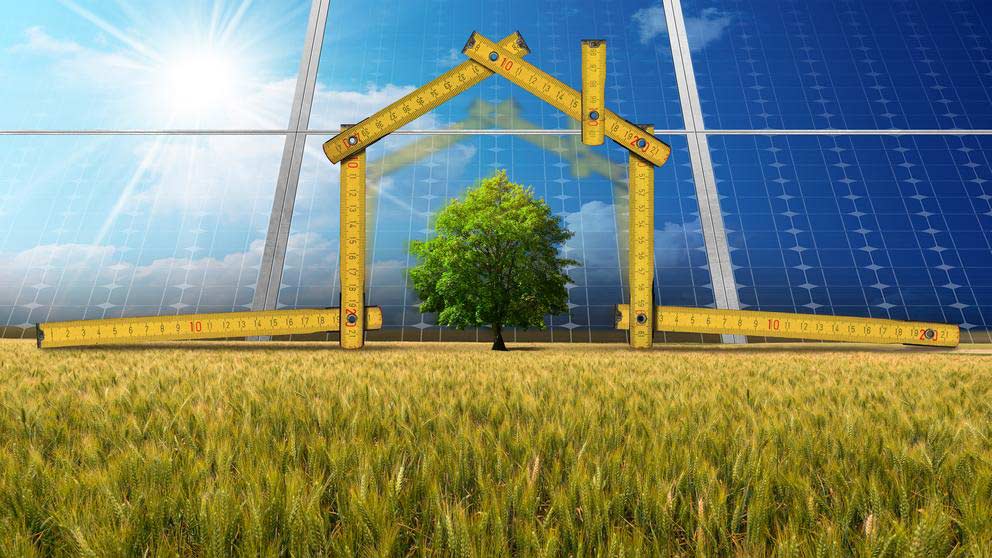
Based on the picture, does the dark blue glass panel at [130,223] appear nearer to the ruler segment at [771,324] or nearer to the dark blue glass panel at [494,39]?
the dark blue glass panel at [494,39]

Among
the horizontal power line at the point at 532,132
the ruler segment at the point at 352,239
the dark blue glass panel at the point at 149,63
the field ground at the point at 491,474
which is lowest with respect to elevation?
the field ground at the point at 491,474

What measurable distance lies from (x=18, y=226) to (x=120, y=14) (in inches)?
484

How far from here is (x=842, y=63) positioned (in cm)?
2988

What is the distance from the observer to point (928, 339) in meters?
15.4

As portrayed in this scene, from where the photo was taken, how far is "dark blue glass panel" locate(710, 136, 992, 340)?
76.4ft

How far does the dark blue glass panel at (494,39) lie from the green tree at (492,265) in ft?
35.2

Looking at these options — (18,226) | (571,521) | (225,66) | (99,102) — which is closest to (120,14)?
(99,102)

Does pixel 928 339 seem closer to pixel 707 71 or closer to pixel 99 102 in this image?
pixel 707 71

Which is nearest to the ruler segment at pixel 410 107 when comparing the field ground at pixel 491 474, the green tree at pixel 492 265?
the green tree at pixel 492 265

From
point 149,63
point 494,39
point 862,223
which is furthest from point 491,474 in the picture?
point 149,63

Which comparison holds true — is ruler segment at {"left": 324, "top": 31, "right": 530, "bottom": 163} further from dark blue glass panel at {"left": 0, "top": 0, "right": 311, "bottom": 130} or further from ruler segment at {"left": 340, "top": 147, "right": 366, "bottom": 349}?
dark blue glass panel at {"left": 0, "top": 0, "right": 311, "bottom": 130}

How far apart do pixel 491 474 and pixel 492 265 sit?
15.9 metres

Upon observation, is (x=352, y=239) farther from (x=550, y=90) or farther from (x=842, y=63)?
(x=842, y=63)

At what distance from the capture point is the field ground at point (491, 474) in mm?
1664
